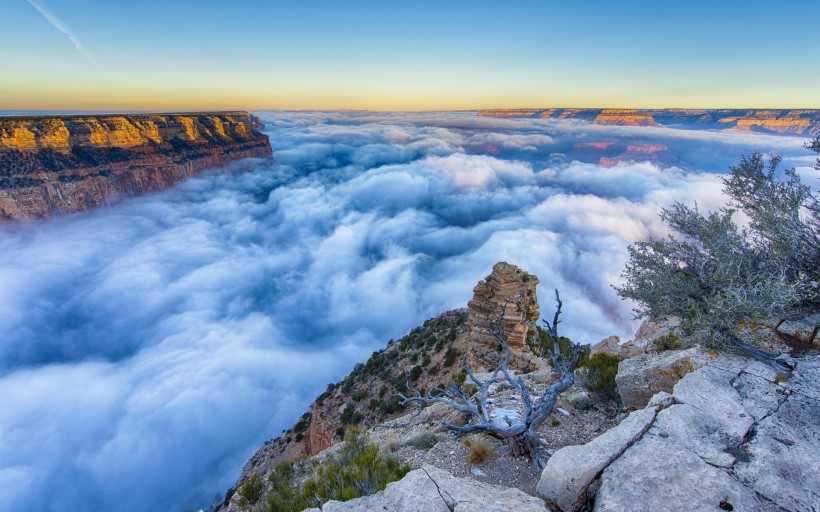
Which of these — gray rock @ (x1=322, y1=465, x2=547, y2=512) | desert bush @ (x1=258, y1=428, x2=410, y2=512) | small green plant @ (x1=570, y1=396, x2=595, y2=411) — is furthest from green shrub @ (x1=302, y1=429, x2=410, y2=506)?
small green plant @ (x1=570, y1=396, x2=595, y2=411)

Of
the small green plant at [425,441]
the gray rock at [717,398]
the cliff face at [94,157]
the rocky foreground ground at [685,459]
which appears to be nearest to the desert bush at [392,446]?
the small green plant at [425,441]

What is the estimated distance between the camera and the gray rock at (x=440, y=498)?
13.4ft

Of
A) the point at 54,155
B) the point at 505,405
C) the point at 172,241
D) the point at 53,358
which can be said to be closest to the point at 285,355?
the point at 53,358

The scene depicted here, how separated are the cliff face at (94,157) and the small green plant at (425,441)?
452 feet

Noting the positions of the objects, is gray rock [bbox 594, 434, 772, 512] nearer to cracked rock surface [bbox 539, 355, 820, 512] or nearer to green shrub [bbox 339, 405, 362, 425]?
cracked rock surface [bbox 539, 355, 820, 512]

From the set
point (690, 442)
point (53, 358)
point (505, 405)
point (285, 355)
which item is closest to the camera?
point (690, 442)

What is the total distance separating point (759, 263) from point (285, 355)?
107m

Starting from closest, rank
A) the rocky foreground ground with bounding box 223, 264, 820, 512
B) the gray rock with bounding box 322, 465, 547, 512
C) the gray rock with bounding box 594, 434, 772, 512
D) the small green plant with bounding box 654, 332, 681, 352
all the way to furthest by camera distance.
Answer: the gray rock with bounding box 594, 434, 772, 512
the rocky foreground ground with bounding box 223, 264, 820, 512
the gray rock with bounding box 322, 465, 547, 512
the small green plant with bounding box 654, 332, 681, 352

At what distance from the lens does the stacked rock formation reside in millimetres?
19516

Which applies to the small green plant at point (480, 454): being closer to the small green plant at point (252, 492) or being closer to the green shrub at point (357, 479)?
the green shrub at point (357, 479)

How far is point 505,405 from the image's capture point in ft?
31.9

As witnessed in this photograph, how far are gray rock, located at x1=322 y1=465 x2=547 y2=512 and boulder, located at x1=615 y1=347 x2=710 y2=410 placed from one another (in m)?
4.30

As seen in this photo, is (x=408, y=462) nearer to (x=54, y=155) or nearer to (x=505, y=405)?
(x=505, y=405)

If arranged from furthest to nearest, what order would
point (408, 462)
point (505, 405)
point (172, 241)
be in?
point (172, 241) → point (505, 405) → point (408, 462)
